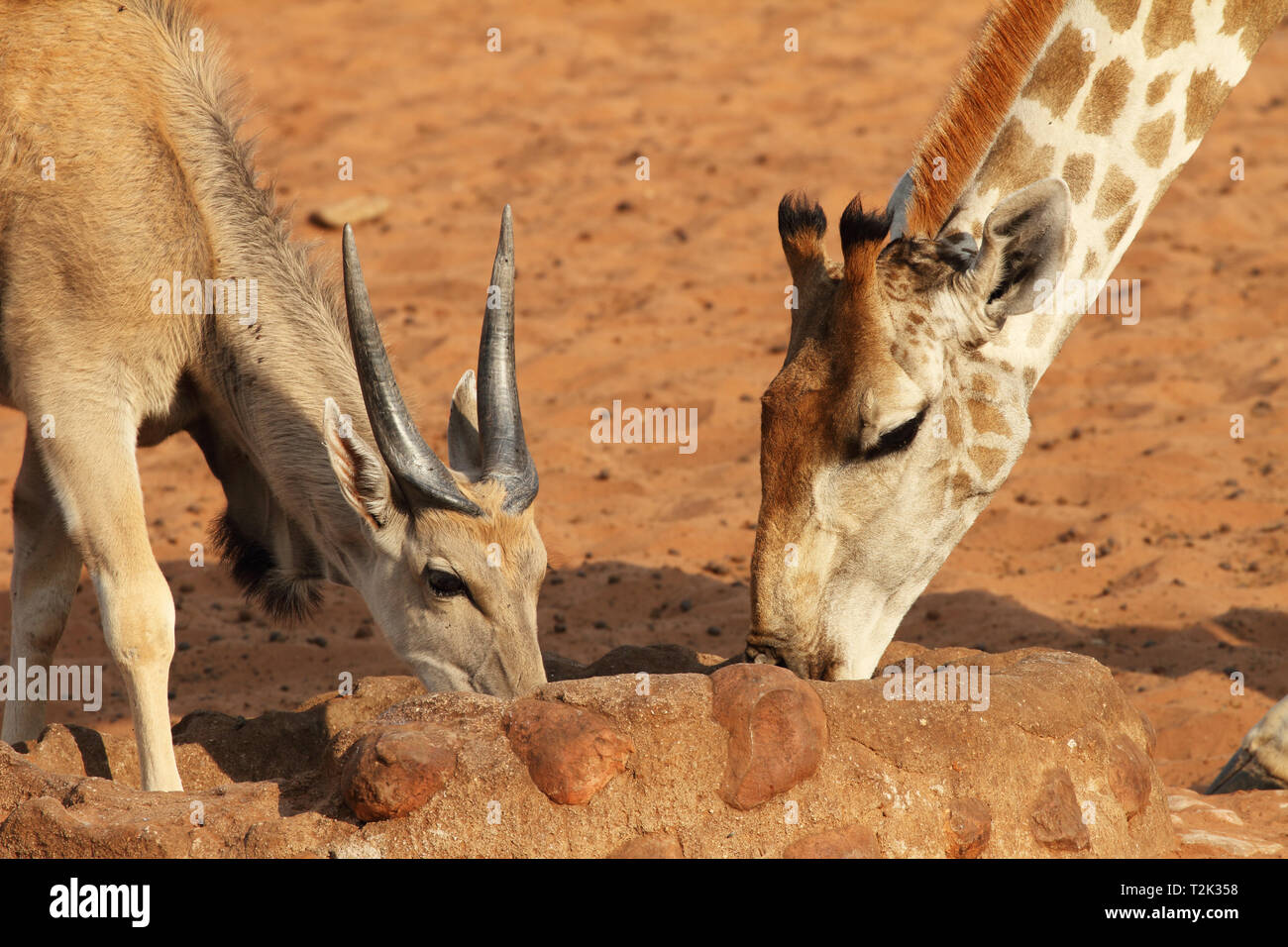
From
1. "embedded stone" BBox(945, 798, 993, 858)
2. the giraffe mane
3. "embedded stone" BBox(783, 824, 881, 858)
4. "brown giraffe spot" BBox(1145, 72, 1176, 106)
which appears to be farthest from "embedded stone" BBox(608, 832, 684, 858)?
"brown giraffe spot" BBox(1145, 72, 1176, 106)

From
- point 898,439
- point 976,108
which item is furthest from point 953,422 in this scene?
point 976,108

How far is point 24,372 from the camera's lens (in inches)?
202

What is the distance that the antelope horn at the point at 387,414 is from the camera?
4.78 meters

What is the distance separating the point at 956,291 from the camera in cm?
462

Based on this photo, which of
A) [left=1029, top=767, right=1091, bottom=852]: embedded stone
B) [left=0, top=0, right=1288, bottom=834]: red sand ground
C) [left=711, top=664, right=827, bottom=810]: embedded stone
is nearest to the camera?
[left=711, top=664, right=827, bottom=810]: embedded stone

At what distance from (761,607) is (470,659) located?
104cm

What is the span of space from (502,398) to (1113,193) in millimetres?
2074

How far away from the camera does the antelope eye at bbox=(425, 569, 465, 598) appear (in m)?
4.98

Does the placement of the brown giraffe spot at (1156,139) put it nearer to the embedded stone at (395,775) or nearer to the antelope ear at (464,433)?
the antelope ear at (464,433)

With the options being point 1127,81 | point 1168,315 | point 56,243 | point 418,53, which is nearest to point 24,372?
point 56,243

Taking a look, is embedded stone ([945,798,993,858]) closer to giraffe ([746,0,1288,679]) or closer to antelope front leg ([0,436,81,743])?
giraffe ([746,0,1288,679])

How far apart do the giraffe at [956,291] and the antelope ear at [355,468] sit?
1.28 m

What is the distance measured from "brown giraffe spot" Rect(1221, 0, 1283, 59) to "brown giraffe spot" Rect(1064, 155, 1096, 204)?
68 centimetres

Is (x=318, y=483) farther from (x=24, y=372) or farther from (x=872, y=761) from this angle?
(x=872, y=761)
